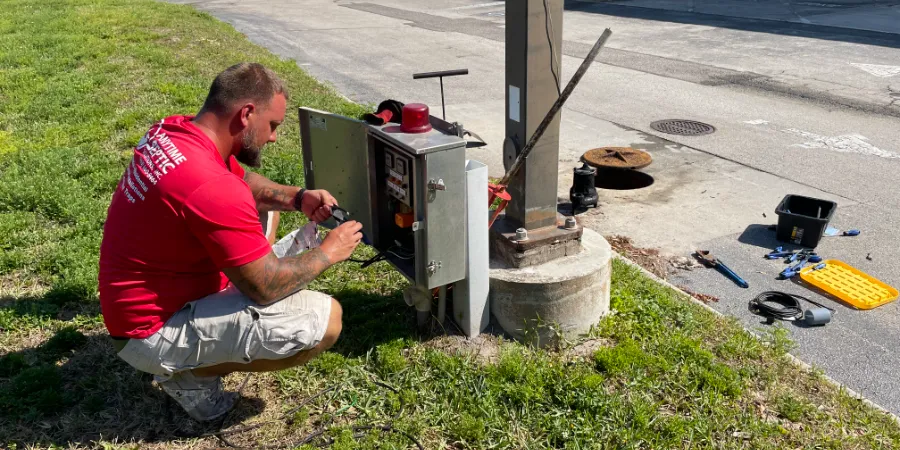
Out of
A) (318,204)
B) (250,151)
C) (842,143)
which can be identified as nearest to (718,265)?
(318,204)

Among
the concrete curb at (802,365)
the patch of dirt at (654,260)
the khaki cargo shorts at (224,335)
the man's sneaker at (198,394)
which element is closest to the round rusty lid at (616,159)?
the patch of dirt at (654,260)

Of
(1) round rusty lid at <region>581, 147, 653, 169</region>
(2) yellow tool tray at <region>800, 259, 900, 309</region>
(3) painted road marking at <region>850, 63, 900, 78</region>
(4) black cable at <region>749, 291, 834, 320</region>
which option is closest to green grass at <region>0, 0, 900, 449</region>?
(4) black cable at <region>749, 291, 834, 320</region>

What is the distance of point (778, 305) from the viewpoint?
14.8ft

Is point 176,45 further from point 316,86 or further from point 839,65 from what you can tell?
point 839,65

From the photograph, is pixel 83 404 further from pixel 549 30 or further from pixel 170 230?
pixel 549 30

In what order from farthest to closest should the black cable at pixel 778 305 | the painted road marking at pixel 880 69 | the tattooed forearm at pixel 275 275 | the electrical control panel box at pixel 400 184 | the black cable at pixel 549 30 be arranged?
the painted road marking at pixel 880 69, the black cable at pixel 778 305, the black cable at pixel 549 30, the electrical control panel box at pixel 400 184, the tattooed forearm at pixel 275 275

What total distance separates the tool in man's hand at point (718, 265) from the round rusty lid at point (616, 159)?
152 cm

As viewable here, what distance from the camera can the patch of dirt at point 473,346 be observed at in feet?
12.2

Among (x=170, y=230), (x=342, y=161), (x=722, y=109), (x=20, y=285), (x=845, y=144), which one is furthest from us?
(x=722, y=109)

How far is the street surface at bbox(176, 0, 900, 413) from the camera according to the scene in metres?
5.00

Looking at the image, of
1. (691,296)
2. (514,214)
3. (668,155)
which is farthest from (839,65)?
(514,214)

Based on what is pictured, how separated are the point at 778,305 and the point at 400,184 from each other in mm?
2675

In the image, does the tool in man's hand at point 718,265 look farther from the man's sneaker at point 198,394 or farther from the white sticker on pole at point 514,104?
the man's sneaker at point 198,394

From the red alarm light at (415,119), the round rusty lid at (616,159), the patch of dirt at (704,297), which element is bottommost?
the patch of dirt at (704,297)
